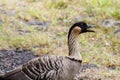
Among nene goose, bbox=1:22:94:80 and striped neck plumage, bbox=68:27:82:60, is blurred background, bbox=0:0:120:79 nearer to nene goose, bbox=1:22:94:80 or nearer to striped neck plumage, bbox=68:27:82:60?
striped neck plumage, bbox=68:27:82:60

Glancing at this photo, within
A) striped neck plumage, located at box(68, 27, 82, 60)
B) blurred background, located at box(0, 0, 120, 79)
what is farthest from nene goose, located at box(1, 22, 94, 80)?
blurred background, located at box(0, 0, 120, 79)

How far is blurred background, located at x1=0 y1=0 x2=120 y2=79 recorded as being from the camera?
441 inches

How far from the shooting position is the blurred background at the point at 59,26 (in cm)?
1120

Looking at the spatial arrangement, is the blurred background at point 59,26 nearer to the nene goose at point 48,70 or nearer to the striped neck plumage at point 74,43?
→ the striped neck plumage at point 74,43

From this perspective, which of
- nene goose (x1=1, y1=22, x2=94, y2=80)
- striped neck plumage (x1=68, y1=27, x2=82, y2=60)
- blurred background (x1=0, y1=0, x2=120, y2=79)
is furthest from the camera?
blurred background (x1=0, y1=0, x2=120, y2=79)

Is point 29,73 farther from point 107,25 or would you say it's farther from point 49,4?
point 49,4

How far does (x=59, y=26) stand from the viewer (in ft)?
45.3

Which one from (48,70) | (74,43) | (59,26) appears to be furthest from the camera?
(59,26)

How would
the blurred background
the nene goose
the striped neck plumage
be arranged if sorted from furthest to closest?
the blurred background < the striped neck plumage < the nene goose

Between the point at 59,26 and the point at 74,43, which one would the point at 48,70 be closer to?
the point at 74,43

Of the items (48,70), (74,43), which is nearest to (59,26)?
(74,43)

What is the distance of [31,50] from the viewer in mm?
11156

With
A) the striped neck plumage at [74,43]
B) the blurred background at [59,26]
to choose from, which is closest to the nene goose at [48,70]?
the striped neck plumage at [74,43]

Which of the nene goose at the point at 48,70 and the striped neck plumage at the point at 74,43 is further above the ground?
the striped neck plumage at the point at 74,43
